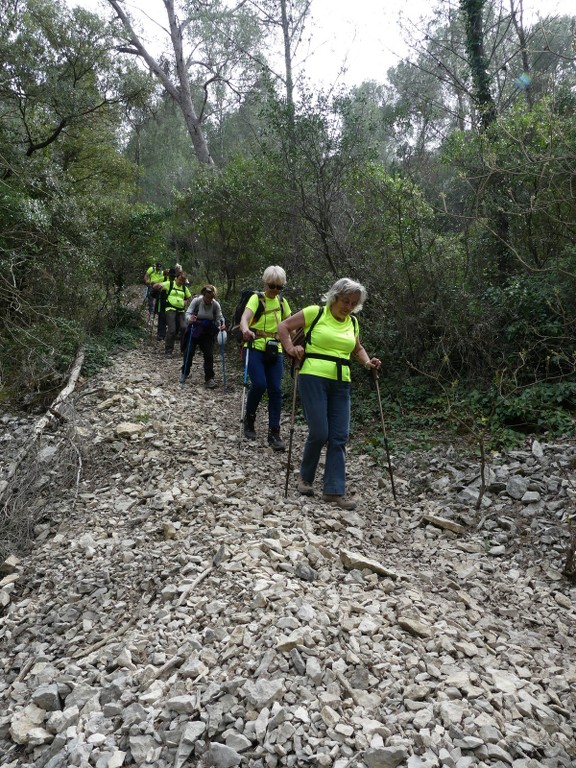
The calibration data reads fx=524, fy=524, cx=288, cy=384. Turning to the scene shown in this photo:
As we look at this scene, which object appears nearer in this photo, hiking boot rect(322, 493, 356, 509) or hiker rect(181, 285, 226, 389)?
hiking boot rect(322, 493, 356, 509)

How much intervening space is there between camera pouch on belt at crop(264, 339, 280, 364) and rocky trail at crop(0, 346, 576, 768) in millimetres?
1244

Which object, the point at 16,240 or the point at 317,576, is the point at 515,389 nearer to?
the point at 317,576

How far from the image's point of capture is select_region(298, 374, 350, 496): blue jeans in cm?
521

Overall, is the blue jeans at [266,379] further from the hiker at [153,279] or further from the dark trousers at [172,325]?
the hiker at [153,279]

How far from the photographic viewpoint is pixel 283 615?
3555mm

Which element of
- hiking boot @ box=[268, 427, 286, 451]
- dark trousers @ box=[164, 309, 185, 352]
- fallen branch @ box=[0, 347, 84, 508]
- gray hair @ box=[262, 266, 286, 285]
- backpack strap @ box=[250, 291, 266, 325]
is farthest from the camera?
dark trousers @ box=[164, 309, 185, 352]

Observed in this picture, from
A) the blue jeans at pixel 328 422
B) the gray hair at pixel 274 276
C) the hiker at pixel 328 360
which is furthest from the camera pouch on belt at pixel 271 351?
the blue jeans at pixel 328 422

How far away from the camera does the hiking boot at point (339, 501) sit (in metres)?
5.49

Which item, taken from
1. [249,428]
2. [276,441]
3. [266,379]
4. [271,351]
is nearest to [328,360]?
[271,351]

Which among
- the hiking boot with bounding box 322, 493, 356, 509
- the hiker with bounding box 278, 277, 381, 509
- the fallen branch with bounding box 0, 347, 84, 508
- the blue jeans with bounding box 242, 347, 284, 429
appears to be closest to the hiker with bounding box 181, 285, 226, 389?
the fallen branch with bounding box 0, 347, 84, 508

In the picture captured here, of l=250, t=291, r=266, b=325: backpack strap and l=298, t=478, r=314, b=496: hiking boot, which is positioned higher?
l=250, t=291, r=266, b=325: backpack strap

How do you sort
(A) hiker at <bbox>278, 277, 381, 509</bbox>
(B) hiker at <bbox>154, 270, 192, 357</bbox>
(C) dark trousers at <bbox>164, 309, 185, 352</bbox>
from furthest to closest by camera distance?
1. (C) dark trousers at <bbox>164, 309, 185, 352</bbox>
2. (B) hiker at <bbox>154, 270, 192, 357</bbox>
3. (A) hiker at <bbox>278, 277, 381, 509</bbox>

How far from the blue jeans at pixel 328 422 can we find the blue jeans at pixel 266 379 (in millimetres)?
1480

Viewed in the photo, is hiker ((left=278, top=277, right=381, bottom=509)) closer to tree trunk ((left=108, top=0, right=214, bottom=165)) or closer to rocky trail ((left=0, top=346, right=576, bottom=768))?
rocky trail ((left=0, top=346, right=576, bottom=768))
